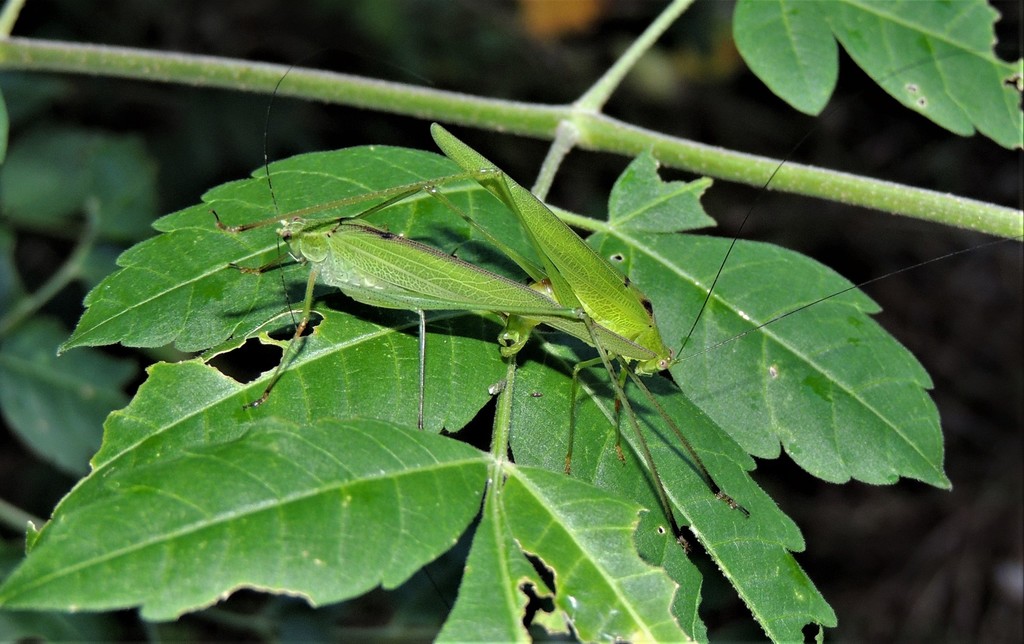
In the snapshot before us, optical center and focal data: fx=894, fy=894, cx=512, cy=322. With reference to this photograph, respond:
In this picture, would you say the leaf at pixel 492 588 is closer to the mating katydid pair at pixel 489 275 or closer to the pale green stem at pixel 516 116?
the mating katydid pair at pixel 489 275

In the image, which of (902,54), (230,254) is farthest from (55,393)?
(902,54)

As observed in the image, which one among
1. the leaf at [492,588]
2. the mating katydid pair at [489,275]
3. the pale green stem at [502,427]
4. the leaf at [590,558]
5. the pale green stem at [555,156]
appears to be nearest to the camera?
the leaf at [492,588]

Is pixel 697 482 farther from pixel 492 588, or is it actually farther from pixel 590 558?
pixel 492 588

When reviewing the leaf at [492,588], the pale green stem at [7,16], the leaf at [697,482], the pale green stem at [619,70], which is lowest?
the leaf at [697,482]

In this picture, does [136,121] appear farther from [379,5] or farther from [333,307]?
[333,307]

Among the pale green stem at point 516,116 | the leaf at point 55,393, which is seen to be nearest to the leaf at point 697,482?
the pale green stem at point 516,116

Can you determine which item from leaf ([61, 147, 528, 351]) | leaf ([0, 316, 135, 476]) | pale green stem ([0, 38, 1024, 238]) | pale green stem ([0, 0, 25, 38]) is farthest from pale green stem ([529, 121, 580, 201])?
leaf ([0, 316, 135, 476])

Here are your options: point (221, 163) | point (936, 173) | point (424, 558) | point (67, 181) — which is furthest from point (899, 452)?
point (936, 173)
